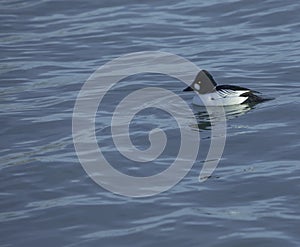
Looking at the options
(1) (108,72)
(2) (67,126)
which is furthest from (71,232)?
(1) (108,72)

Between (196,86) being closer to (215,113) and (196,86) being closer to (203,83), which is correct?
(203,83)

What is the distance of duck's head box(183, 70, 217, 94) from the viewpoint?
1504 cm

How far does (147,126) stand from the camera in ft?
45.4

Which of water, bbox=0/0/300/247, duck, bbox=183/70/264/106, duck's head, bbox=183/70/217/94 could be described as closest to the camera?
water, bbox=0/0/300/247

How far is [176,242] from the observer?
33.8 ft

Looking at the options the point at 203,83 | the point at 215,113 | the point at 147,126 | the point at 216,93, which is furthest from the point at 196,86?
the point at 147,126

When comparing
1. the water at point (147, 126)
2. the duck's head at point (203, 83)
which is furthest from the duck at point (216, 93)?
the water at point (147, 126)

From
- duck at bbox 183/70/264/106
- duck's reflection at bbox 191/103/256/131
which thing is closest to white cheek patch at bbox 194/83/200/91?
duck at bbox 183/70/264/106

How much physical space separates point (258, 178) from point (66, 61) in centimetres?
634

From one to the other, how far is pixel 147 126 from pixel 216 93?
146cm

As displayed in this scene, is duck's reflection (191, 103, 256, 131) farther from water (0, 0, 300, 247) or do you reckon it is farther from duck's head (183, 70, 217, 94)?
duck's head (183, 70, 217, 94)

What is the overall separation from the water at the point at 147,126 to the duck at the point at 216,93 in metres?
0.21

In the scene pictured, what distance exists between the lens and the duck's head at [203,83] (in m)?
15.0

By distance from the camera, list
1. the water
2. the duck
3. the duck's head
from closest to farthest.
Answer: the water
the duck
the duck's head
